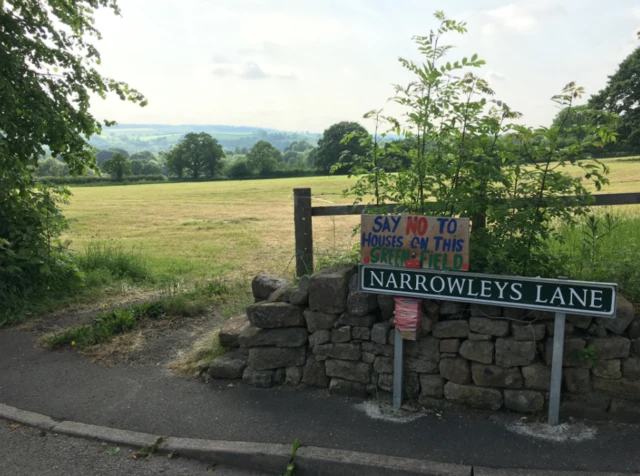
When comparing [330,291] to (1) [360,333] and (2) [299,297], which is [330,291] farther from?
(1) [360,333]

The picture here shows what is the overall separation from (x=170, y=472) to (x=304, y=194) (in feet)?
11.9

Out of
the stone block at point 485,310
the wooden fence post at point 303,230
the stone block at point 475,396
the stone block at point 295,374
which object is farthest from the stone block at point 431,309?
the wooden fence post at point 303,230

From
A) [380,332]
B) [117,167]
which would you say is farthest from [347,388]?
[117,167]

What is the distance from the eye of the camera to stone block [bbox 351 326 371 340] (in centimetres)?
423

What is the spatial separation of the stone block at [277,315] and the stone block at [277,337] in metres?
0.05

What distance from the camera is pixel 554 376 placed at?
3.61 meters

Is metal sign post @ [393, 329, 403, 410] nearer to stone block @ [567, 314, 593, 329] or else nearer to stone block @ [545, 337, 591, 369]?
stone block @ [545, 337, 591, 369]

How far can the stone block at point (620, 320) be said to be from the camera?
11.7 feet

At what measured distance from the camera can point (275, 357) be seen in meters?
4.59

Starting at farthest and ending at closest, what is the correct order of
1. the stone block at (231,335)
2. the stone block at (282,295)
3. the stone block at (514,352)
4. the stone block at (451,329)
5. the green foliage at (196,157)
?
the green foliage at (196,157)
the stone block at (231,335)
the stone block at (282,295)
the stone block at (451,329)
the stone block at (514,352)

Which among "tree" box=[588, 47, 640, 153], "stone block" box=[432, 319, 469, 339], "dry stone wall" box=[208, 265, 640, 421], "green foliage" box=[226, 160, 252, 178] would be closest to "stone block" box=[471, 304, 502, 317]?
"dry stone wall" box=[208, 265, 640, 421]

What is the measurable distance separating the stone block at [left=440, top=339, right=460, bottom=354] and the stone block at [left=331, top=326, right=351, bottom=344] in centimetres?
78

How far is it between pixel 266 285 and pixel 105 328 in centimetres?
210

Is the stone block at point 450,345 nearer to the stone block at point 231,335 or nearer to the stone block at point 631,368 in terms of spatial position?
the stone block at point 631,368
